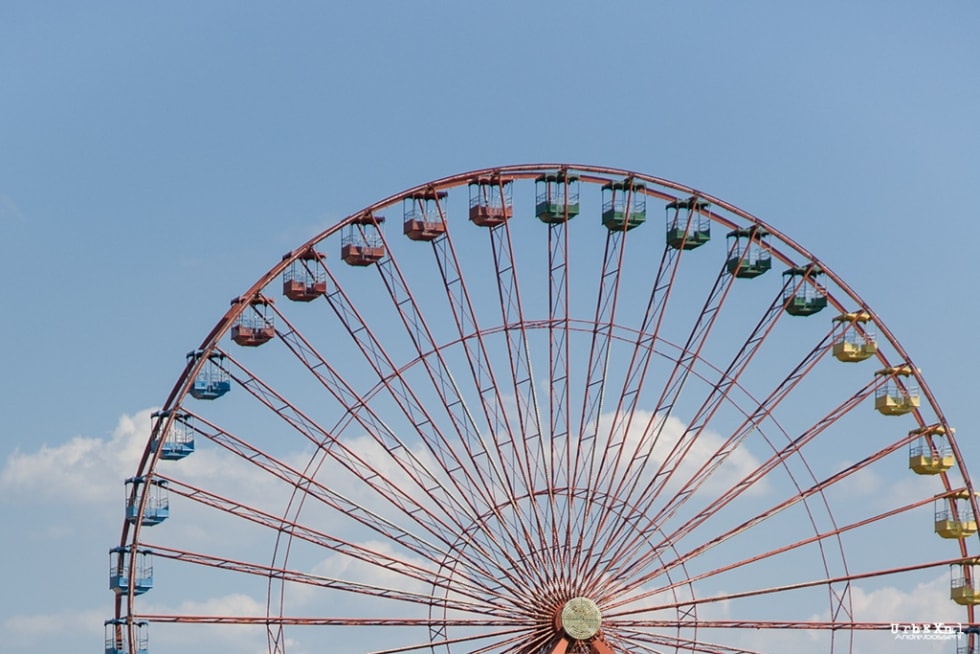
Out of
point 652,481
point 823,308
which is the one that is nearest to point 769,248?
point 823,308

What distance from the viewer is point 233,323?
73812mm

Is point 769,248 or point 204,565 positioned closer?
point 204,565

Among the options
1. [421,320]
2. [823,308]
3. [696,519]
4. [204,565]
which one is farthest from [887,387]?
[204,565]

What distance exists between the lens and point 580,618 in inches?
2837

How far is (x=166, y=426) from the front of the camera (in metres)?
73.1

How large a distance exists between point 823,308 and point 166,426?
19.2 meters

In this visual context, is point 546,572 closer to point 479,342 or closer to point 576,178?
point 479,342

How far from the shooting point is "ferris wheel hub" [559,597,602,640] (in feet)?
236

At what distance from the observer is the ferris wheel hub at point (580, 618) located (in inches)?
2830

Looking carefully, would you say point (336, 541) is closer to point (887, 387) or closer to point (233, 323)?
point (233, 323)

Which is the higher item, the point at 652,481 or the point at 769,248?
the point at 769,248

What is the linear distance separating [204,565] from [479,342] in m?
9.24

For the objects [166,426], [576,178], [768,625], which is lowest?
[768,625]

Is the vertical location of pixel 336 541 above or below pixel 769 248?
below
